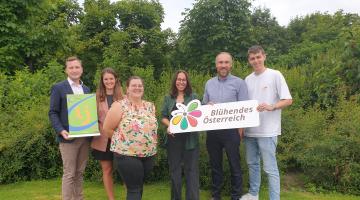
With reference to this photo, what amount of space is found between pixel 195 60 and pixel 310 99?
7928mm

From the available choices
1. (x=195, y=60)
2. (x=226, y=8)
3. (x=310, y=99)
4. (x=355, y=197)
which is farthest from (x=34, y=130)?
(x=226, y=8)

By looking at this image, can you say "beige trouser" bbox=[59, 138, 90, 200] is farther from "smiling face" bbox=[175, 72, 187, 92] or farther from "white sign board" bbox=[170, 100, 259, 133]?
"smiling face" bbox=[175, 72, 187, 92]

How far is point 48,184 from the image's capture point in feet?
23.8

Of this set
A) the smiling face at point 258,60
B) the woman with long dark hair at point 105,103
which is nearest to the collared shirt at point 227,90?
the smiling face at point 258,60

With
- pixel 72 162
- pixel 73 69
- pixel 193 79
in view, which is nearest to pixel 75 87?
pixel 73 69

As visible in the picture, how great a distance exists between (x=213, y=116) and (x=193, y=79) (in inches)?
177

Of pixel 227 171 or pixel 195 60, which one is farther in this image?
pixel 195 60

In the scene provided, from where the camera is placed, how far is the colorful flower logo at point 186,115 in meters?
5.12

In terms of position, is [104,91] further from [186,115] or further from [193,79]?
[193,79]

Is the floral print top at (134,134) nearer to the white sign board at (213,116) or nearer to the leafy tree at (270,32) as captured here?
the white sign board at (213,116)

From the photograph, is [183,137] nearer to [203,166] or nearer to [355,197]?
[203,166]

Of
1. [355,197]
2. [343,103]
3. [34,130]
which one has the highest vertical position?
[343,103]

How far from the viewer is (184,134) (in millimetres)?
5184

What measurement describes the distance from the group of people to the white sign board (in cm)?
10
